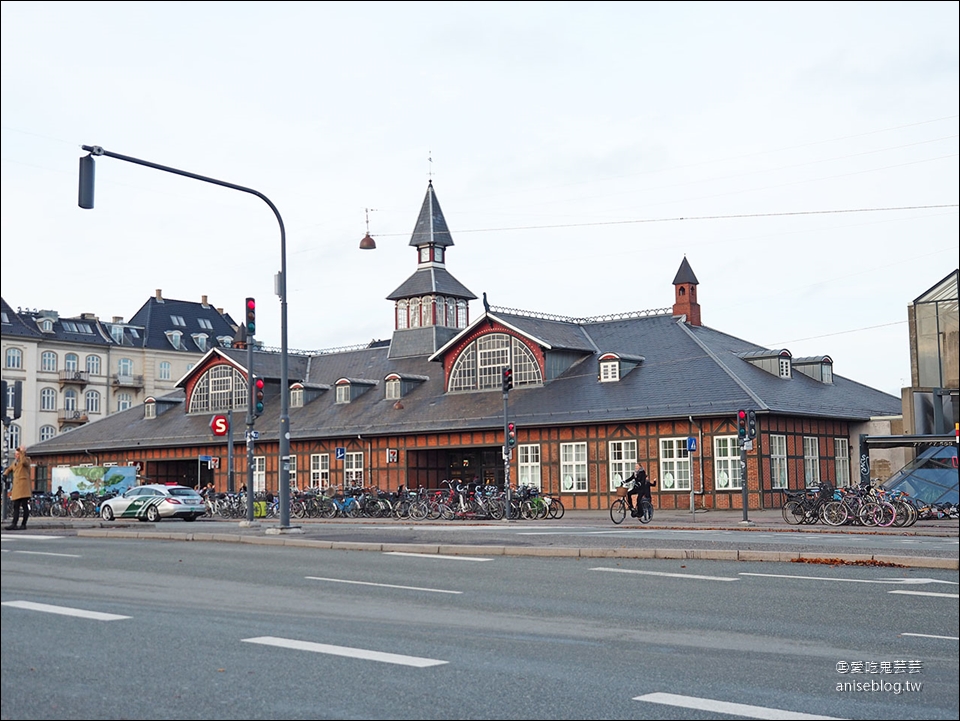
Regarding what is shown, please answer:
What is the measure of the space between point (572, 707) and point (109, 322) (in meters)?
91.3

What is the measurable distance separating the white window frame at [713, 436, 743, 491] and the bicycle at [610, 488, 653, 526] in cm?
961

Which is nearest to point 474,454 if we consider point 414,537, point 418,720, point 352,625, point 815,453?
point 815,453

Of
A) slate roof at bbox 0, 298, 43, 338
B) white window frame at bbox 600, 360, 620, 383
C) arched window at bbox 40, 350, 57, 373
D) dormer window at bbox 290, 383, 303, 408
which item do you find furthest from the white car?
slate roof at bbox 0, 298, 43, 338

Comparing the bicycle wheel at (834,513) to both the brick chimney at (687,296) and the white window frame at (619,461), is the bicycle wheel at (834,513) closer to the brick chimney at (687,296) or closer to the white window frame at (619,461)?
the white window frame at (619,461)

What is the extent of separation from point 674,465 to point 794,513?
485 inches

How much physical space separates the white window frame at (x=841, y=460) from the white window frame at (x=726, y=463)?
700cm

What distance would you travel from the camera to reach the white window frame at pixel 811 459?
4516 cm

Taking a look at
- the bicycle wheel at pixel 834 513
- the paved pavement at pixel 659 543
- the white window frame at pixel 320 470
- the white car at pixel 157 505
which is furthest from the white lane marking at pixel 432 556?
the white window frame at pixel 320 470

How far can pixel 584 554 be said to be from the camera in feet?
57.9

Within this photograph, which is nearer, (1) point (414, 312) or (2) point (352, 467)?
(2) point (352, 467)

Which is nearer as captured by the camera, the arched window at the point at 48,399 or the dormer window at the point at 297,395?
the dormer window at the point at 297,395

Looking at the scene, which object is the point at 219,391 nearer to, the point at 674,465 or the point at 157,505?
the point at 157,505

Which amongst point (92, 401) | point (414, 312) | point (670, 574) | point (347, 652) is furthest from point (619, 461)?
point (92, 401)

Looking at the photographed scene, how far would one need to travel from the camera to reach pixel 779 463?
43688 mm
